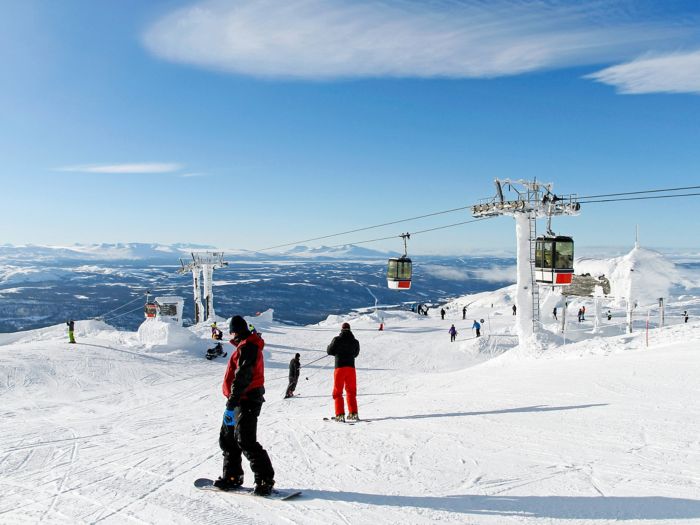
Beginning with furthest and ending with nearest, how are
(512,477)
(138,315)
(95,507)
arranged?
(138,315), (512,477), (95,507)

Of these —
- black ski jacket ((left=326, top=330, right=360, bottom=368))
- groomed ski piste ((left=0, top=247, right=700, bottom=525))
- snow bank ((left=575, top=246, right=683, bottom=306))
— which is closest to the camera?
groomed ski piste ((left=0, top=247, right=700, bottom=525))

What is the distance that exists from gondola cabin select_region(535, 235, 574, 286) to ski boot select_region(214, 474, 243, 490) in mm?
15062

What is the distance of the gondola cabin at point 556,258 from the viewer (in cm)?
1730

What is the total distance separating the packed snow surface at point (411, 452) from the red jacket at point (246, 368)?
977 mm

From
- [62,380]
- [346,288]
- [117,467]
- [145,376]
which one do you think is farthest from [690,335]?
[346,288]

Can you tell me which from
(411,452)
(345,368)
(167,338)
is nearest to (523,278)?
(345,368)

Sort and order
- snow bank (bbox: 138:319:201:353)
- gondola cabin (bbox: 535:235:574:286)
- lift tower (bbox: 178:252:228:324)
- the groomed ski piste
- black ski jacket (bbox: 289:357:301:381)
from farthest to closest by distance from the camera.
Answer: lift tower (bbox: 178:252:228:324) → snow bank (bbox: 138:319:201:353) → gondola cabin (bbox: 535:235:574:286) → black ski jacket (bbox: 289:357:301:381) → the groomed ski piste

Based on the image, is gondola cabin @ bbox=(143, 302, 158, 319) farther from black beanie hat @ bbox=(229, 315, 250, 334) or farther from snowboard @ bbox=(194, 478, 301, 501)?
black beanie hat @ bbox=(229, 315, 250, 334)

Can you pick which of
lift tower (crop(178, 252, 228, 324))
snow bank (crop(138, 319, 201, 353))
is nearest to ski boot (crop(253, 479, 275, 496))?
snow bank (crop(138, 319, 201, 353))

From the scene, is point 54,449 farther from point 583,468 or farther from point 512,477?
point 583,468

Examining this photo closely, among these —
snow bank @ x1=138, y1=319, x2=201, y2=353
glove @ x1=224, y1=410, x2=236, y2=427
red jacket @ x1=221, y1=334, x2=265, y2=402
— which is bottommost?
snow bank @ x1=138, y1=319, x2=201, y2=353

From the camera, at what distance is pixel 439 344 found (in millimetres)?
26859

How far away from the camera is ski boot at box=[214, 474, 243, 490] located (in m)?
4.78

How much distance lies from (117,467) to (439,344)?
2225 centimetres
